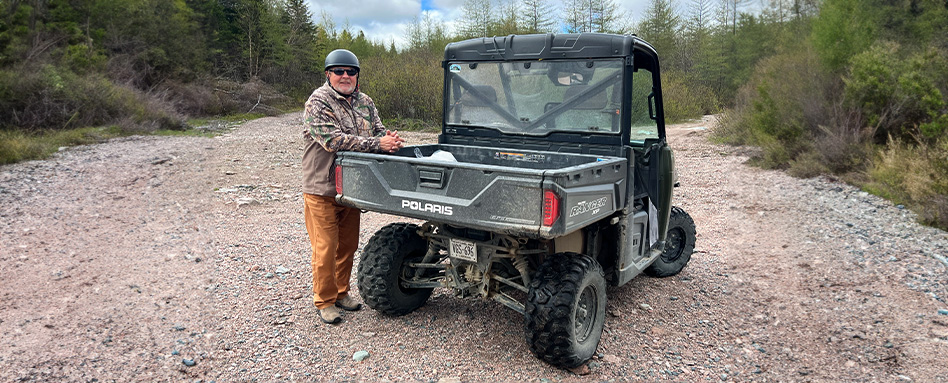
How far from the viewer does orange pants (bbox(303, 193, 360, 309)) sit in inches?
163

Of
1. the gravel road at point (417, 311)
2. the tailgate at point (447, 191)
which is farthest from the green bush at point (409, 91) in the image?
the tailgate at point (447, 191)

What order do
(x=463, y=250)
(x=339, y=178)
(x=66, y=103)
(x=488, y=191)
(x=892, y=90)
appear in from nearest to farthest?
(x=488, y=191), (x=463, y=250), (x=339, y=178), (x=892, y=90), (x=66, y=103)

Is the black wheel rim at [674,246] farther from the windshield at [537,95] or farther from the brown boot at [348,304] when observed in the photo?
the brown boot at [348,304]

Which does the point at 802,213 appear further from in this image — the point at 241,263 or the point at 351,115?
the point at 241,263

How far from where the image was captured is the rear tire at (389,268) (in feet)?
13.3

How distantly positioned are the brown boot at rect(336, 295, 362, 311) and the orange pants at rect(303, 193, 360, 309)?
0.10 feet

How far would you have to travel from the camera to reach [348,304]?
4.39 meters

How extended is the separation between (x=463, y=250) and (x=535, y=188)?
814mm

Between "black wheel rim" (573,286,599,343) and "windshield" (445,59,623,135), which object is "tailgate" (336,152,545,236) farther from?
"windshield" (445,59,623,135)

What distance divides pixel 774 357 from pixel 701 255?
2.30 m

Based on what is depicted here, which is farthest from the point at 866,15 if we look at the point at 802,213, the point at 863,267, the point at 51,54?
the point at 51,54

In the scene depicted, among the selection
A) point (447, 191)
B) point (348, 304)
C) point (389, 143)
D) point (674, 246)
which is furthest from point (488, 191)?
point (674, 246)

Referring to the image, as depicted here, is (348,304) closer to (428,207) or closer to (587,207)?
(428,207)

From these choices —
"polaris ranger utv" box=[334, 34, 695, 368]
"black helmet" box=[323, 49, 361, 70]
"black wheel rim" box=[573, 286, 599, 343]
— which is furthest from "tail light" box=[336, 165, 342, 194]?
"black wheel rim" box=[573, 286, 599, 343]
